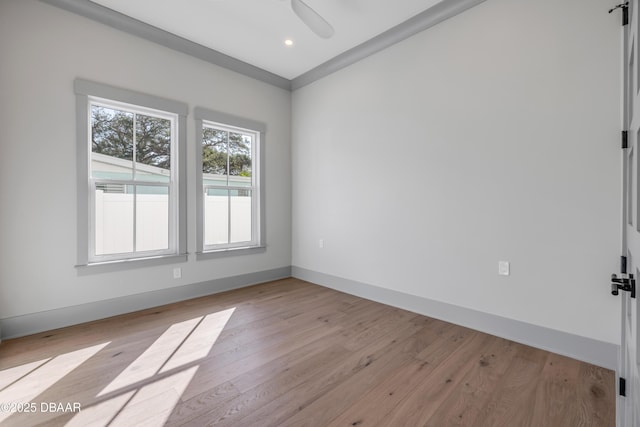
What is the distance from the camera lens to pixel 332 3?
2666mm

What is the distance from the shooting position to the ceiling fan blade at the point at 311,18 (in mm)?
2074

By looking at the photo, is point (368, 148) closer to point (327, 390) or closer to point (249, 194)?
point (249, 194)

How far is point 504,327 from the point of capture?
2393mm

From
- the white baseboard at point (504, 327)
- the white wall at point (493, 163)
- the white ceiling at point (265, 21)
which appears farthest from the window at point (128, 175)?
the white baseboard at point (504, 327)

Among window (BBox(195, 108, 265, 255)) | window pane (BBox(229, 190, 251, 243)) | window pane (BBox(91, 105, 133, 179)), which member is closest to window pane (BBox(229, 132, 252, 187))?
window (BBox(195, 108, 265, 255))

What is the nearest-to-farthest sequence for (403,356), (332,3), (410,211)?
(403,356) < (332,3) < (410,211)

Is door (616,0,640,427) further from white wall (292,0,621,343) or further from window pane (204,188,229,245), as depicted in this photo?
window pane (204,188,229,245)

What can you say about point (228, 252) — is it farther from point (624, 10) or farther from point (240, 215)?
point (624, 10)

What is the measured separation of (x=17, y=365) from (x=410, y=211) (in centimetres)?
340

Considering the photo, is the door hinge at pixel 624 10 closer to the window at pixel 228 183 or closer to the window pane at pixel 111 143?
the window at pixel 228 183

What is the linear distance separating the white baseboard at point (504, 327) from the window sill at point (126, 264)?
2.11 m

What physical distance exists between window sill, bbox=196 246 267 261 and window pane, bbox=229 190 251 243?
0.16 meters

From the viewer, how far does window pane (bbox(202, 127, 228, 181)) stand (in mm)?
3564

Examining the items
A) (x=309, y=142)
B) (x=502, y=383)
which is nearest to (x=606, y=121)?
(x=502, y=383)
